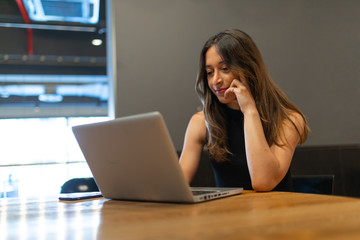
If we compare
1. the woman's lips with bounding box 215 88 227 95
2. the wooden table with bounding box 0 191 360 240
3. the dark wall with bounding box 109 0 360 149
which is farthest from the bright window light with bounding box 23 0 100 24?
the wooden table with bounding box 0 191 360 240

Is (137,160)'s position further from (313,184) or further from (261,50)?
(261,50)

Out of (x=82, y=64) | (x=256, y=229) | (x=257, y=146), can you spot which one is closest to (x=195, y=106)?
(x=257, y=146)

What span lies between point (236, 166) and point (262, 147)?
33 centimetres

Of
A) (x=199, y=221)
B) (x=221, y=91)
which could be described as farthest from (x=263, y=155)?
(x=199, y=221)

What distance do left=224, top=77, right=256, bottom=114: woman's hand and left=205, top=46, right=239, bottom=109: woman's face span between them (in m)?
0.04

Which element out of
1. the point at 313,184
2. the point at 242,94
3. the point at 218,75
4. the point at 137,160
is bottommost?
the point at 313,184

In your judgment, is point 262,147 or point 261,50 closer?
point 262,147

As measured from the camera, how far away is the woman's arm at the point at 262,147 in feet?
4.81

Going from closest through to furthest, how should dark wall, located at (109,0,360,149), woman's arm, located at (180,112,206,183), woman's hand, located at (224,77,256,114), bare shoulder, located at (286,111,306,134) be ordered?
1. woman's hand, located at (224,77,256,114)
2. bare shoulder, located at (286,111,306,134)
3. woman's arm, located at (180,112,206,183)
4. dark wall, located at (109,0,360,149)

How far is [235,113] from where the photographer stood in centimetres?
195

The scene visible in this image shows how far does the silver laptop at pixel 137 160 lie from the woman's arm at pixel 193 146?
26.3 inches

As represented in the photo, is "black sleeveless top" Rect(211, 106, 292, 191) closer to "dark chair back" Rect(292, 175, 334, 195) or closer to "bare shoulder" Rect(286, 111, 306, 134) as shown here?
"bare shoulder" Rect(286, 111, 306, 134)

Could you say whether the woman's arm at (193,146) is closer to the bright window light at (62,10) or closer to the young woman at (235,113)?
the young woman at (235,113)

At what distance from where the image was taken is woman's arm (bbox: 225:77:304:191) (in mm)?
1467
